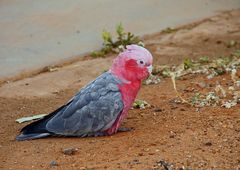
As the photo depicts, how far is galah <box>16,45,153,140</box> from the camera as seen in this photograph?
4527 millimetres

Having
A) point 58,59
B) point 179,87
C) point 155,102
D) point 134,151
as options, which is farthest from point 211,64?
point 134,151

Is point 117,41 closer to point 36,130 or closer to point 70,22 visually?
point 70,22

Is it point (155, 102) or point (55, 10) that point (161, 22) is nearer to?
point (55, 10)

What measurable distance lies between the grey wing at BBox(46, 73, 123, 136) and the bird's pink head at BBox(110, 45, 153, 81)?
88 millimetres

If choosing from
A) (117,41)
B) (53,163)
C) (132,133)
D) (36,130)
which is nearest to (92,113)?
(132,133)

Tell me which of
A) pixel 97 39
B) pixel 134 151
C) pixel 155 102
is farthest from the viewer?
pixel 97 39

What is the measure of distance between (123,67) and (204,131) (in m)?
0.71

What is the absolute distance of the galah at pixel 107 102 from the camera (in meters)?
4.53

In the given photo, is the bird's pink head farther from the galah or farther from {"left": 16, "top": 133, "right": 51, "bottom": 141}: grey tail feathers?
{"left": 16, "top": 133, "right": 51, "bottom": 141}: grey tail feathers

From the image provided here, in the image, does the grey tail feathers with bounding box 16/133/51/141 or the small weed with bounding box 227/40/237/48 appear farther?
the small weed with bounding box 227/40/237/48

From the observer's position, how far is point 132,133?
4605 mm

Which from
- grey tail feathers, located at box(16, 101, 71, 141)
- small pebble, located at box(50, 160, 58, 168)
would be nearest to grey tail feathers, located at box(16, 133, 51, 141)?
grey tail feathers, located at box(16, 101, 71, 141)

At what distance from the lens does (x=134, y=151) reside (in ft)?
13.6

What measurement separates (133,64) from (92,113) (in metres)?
0.44
